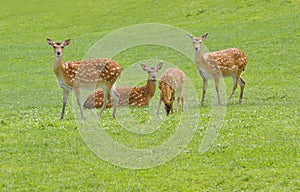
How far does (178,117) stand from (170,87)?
1.67 meters

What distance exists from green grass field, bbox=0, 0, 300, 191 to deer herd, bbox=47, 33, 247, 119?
71 cm

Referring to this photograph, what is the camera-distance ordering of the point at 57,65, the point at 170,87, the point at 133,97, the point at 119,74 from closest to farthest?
1. the point at 57,65
2. the point at 119,74
3. the point at 170,87
4. the point at 133,97

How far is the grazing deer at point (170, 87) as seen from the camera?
17.4 metres

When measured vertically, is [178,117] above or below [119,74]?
below

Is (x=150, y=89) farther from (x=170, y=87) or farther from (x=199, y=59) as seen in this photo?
(x=170, y=87)

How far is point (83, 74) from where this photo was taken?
1662 cm

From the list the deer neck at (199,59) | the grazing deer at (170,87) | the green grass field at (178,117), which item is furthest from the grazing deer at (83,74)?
the deer neck at (199,59)

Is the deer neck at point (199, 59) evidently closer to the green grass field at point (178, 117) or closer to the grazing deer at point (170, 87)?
the grazing deer at point (170, 87)

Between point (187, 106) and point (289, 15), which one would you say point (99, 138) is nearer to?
point (187, 106)

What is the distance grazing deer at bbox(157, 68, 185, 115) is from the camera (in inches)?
683

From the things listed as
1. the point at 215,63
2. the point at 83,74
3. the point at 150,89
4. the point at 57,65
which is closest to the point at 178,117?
the point at 83,74

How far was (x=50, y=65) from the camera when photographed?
104 ft

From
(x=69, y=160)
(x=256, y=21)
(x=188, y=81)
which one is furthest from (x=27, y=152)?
(x=256, y=21)

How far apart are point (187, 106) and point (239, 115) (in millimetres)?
3012
